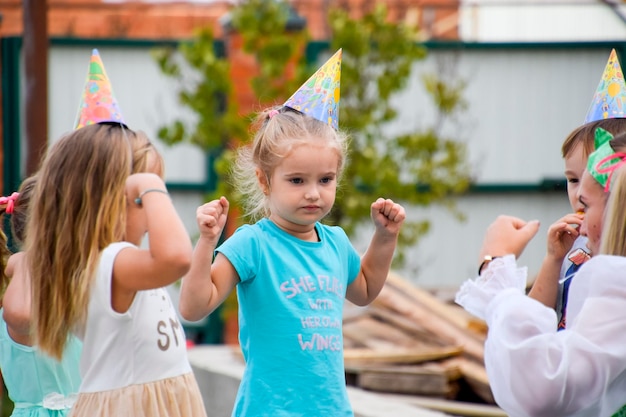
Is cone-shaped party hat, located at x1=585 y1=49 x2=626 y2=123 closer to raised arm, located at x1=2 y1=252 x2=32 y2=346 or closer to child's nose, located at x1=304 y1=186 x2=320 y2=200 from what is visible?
child's nose, located at x1=304 y1=186 x2=320 y2=200

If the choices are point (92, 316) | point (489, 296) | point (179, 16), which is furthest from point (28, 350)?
point (179, 16)

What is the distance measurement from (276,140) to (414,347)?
256 cm

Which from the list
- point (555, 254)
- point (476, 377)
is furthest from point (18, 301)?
point (476, 377)

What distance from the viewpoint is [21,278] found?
2.98 m

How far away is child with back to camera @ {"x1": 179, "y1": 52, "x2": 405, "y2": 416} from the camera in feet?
9.21

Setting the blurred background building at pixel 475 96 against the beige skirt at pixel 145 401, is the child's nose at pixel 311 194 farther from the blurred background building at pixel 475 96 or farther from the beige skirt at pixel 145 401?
the blurred background building at pixel 475 96

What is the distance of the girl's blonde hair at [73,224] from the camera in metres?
2.68

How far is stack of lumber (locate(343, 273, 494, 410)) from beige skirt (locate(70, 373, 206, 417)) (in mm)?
2115

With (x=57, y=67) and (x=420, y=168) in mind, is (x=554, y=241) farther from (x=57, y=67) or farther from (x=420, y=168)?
(x=57, y=67)

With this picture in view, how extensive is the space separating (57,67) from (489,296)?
226 inches

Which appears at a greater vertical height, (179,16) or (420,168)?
(179,16)

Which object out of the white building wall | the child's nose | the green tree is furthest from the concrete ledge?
the white building wall

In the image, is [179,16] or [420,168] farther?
[179,16]

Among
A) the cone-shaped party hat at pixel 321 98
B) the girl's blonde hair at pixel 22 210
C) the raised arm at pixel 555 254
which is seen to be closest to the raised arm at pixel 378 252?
the cone-shaped party hat at pixel 321 98
